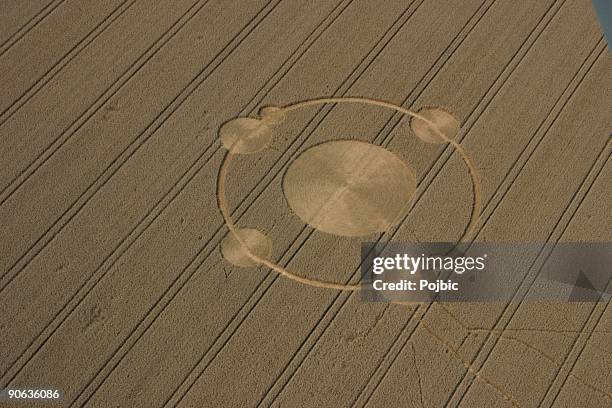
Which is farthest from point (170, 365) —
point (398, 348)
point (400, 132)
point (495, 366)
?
point (400, 132)

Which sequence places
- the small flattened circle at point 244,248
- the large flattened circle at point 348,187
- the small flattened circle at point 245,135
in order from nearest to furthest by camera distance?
1. the small flattened circle at point 244,248
2. the large flattened circle at point 348,187
3. the small flattened circle at point 245,135

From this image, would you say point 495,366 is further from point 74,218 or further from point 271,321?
point 74,218

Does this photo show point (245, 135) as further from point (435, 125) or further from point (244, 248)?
point (435, 125)

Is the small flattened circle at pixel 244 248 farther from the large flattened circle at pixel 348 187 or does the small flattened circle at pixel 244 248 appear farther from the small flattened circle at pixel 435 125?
the small flattened circle at pixel 435 125

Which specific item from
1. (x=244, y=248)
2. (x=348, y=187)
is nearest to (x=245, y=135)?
(x=348, y=187)

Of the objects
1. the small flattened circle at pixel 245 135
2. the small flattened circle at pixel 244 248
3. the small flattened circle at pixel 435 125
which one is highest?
the small flattened circle at pixel 435 125

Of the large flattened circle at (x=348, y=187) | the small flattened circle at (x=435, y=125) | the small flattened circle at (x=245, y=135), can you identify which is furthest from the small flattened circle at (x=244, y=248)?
the small flattened circle at (x=435, y=125)

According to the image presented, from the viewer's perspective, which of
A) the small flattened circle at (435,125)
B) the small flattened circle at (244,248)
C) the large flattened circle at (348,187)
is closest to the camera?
the small flattened circle at (244,248)

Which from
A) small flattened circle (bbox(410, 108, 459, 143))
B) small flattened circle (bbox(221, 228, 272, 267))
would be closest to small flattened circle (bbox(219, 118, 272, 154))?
small flattened circle (bbox(221, 228, 272, 267))

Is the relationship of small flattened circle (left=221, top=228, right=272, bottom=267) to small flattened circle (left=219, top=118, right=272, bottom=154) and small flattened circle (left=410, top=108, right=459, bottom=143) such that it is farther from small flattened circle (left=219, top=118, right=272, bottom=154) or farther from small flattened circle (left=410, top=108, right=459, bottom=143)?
small flattened circle (left=410, top=108, right=459, bottom=143)
